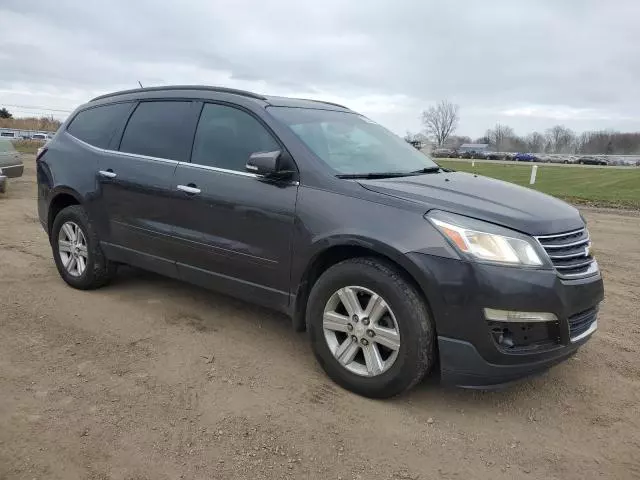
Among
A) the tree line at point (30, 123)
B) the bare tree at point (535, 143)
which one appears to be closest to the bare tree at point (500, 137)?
the bare tree at point (535, 143)

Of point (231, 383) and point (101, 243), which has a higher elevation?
point (101, 243)

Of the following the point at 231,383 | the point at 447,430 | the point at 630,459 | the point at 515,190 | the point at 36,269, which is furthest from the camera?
the point at 36,269

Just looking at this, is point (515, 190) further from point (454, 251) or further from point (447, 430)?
point (447, 430)

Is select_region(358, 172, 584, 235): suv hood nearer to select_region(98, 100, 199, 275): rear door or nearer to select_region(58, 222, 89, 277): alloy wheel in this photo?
select_region(98, 100, 199, 275): rear door

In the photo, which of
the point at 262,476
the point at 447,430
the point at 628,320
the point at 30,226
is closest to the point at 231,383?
the point at 262,476

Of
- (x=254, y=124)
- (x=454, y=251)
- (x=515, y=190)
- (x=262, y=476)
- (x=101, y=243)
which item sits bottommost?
(x=262, y=476)

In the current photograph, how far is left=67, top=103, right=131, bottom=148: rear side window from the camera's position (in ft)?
16.6

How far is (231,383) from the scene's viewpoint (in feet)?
11.4

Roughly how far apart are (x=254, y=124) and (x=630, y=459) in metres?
3.08

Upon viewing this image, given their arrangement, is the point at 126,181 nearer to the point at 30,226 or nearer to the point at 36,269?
the point at 36,269

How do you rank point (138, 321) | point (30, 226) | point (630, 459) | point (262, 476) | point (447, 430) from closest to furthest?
point (262, 476), point (630, 459), point (447, 430), point (138, 321), point (30, 226)

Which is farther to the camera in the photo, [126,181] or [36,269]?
[36,269]

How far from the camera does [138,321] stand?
4.50 metres

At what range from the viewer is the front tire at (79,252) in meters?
5.10
